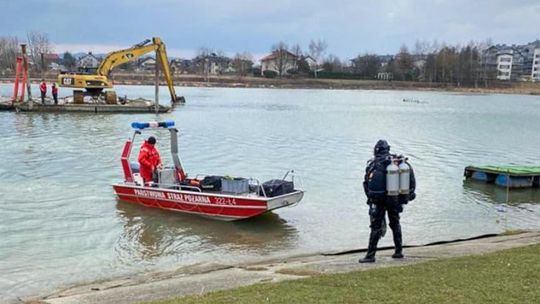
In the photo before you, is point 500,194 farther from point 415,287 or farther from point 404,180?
point 415,287

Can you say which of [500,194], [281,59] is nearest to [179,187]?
[500,194]

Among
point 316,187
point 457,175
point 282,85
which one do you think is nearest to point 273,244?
point 316,187

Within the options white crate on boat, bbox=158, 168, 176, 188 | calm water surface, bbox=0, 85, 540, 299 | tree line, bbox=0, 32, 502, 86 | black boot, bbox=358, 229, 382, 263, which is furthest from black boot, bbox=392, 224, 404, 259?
tree line, bbox=0, 32, 502, 86

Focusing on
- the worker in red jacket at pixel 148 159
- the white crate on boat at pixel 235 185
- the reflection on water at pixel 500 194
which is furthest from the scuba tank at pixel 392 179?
the reflection on water at pixel 500 194

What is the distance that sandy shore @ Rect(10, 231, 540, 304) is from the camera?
28.5 feet

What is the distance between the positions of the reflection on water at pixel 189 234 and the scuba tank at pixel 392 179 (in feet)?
14.7

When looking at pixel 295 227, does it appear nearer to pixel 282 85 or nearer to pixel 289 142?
pixel 289 142

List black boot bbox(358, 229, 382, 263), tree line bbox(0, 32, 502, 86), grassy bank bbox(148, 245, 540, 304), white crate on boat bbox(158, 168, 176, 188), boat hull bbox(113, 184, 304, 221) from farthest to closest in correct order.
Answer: tree line bbox(0, 32, 502, 86) < white crate on boat bbox(158, 168, 176, 188) < boat hull bbox(113, 184, 304, 221) < black boot bbox(358, 229, 382, 263) < grassy bank bbox(148, 245, 540, 304)

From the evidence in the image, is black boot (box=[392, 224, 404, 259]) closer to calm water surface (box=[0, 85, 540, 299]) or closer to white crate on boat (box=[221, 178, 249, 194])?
calm water surface (box=[0, 85, 540, 299])

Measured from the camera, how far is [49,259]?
11859 millimetres

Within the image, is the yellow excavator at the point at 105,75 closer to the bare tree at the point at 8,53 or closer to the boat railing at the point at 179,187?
the boat railing at the point at 179,187

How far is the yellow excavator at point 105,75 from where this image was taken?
162ft

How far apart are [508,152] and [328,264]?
2662cm

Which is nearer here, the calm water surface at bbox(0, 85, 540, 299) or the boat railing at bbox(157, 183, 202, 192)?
the calm water surface at bbox(0, 85, 540, 299)
